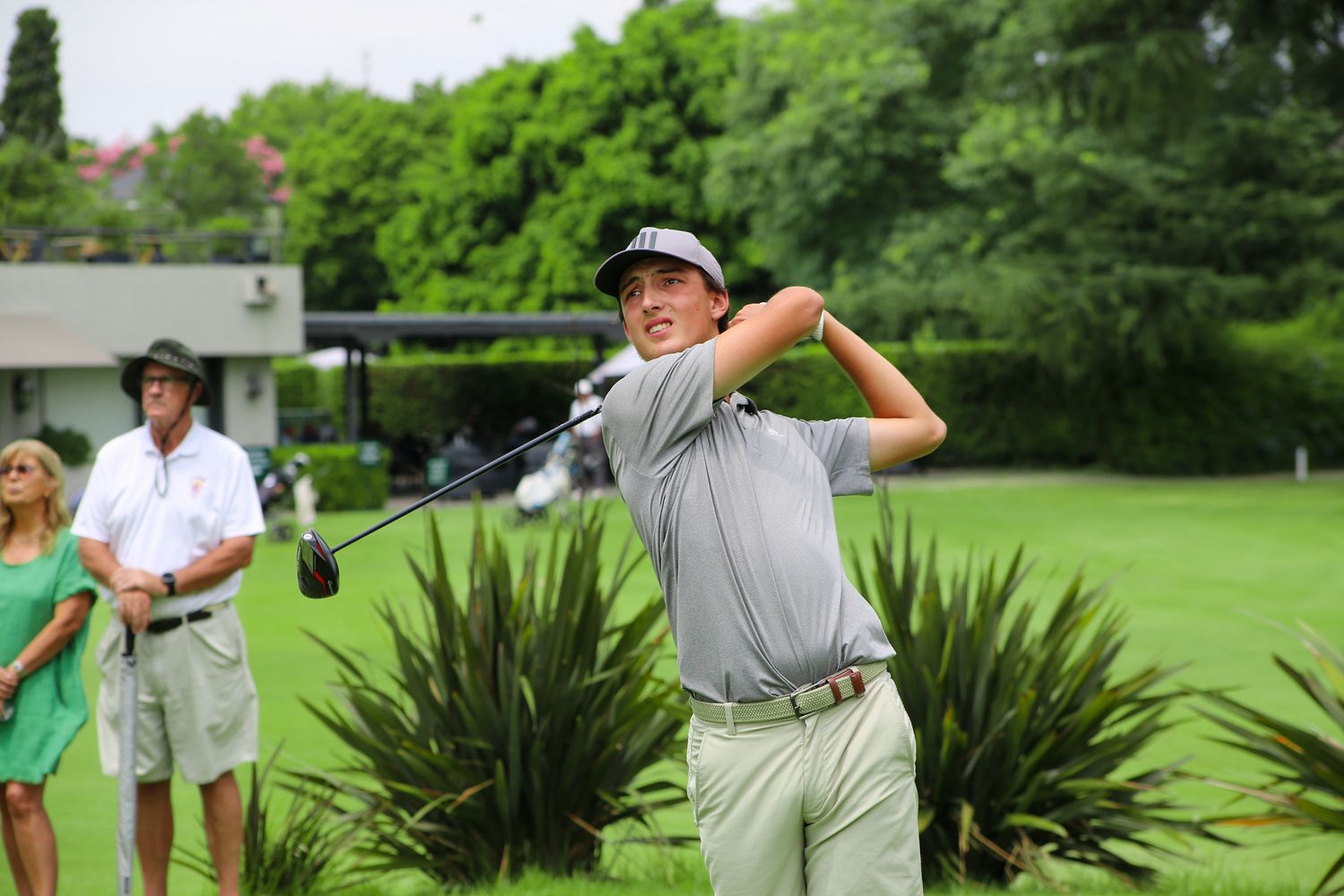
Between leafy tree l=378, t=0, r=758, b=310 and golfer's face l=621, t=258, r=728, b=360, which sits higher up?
leafy tree l=378, t=0, r=758, b=310

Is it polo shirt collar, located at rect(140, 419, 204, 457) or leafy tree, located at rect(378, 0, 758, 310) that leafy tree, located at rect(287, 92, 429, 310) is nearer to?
leafy tree, located at rect(378, 0, 758, 310)

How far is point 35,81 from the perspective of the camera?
50.2m

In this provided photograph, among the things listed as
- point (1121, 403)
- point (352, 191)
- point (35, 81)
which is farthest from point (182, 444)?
point (352, 191)

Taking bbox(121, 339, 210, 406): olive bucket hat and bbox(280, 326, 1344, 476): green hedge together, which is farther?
bbox(280, 326, 1344, 476): green hedge

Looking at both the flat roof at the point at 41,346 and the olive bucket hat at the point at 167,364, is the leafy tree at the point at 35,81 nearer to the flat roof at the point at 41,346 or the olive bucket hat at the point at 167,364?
the flat roof at the point at 41,346

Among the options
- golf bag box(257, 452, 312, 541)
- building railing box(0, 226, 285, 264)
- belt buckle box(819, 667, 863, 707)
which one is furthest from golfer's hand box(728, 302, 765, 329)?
building railing box(0, 226, 285, 264)

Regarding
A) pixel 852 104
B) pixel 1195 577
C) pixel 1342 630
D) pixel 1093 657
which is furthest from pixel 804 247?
pixel 1093 657

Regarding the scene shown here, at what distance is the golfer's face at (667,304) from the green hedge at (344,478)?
19654 mm

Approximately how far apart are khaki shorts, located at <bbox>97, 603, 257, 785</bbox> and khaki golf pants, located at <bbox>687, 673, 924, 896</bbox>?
2831 mm

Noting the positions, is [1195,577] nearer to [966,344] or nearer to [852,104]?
[966,344]

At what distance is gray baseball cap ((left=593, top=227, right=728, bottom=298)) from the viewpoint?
284 centimetres

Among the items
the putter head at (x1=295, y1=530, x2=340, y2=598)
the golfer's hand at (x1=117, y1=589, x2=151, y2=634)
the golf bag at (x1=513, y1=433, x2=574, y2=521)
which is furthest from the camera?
the golf bag at (x1=513, y1=433, x2=574, y2=521)

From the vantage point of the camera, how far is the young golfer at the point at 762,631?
2.74 m

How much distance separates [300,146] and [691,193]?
21.3 m
